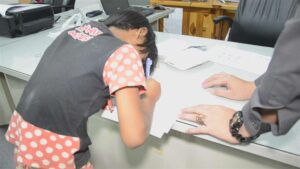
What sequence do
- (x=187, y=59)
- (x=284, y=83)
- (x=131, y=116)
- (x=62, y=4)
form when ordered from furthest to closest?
(x=62, y=4) < (x=187, y=59) < (x=131, y=116) < (x=284, y=83)

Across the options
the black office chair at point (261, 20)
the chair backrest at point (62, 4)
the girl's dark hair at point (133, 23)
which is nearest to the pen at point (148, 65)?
the girl's dark hair at point (133, 23)

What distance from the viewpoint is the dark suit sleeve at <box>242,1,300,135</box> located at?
1.74ft

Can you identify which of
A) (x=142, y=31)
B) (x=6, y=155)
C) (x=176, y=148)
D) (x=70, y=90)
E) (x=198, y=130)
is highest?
(x=142, y=31)

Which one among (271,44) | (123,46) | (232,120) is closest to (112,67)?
(123,46)

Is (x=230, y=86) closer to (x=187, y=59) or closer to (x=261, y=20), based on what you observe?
(x=187, y=59)

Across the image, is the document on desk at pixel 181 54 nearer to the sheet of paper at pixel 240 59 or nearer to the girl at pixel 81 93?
the sheet of paper at pixel 240 59

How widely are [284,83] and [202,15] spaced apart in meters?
2.17

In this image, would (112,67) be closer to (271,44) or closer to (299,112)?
(299,112)

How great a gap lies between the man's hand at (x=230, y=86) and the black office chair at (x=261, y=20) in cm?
80

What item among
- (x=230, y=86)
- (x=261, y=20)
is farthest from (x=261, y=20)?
(x=230, y=86)

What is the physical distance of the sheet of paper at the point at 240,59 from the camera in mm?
1086

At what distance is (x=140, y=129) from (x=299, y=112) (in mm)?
377

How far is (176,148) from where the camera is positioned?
89 cm

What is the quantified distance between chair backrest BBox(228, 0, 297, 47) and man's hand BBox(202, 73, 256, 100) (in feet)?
2.61
